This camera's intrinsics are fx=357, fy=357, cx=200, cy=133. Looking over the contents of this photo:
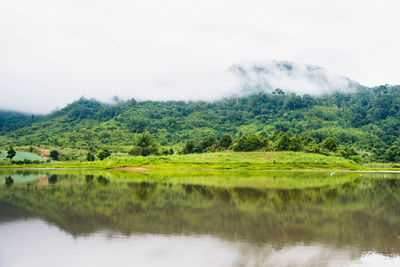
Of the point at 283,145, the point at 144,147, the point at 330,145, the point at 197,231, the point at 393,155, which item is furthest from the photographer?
the point at 144,147

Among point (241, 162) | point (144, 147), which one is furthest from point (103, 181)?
point (144, 147)

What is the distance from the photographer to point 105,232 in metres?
17.5

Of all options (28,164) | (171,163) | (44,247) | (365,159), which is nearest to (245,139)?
(171,163)

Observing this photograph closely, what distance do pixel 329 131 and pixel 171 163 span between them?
92749mm

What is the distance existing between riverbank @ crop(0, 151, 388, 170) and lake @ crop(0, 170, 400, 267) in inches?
1857

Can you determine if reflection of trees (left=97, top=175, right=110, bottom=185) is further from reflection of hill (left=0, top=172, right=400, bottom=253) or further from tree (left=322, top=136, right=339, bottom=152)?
tree (left=322, top=136, right=339, bottom=152)

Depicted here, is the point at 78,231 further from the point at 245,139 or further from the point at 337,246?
the point at 245,139

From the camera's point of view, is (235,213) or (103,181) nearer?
(235,213)

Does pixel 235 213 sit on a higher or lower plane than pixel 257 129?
lower

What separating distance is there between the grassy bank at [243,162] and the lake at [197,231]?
155 ft

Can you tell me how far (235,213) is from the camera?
73.8ft

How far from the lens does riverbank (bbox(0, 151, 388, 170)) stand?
253 feet

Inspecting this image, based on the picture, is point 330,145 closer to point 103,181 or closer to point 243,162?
point 243,162

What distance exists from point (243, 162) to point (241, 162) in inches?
17.3
